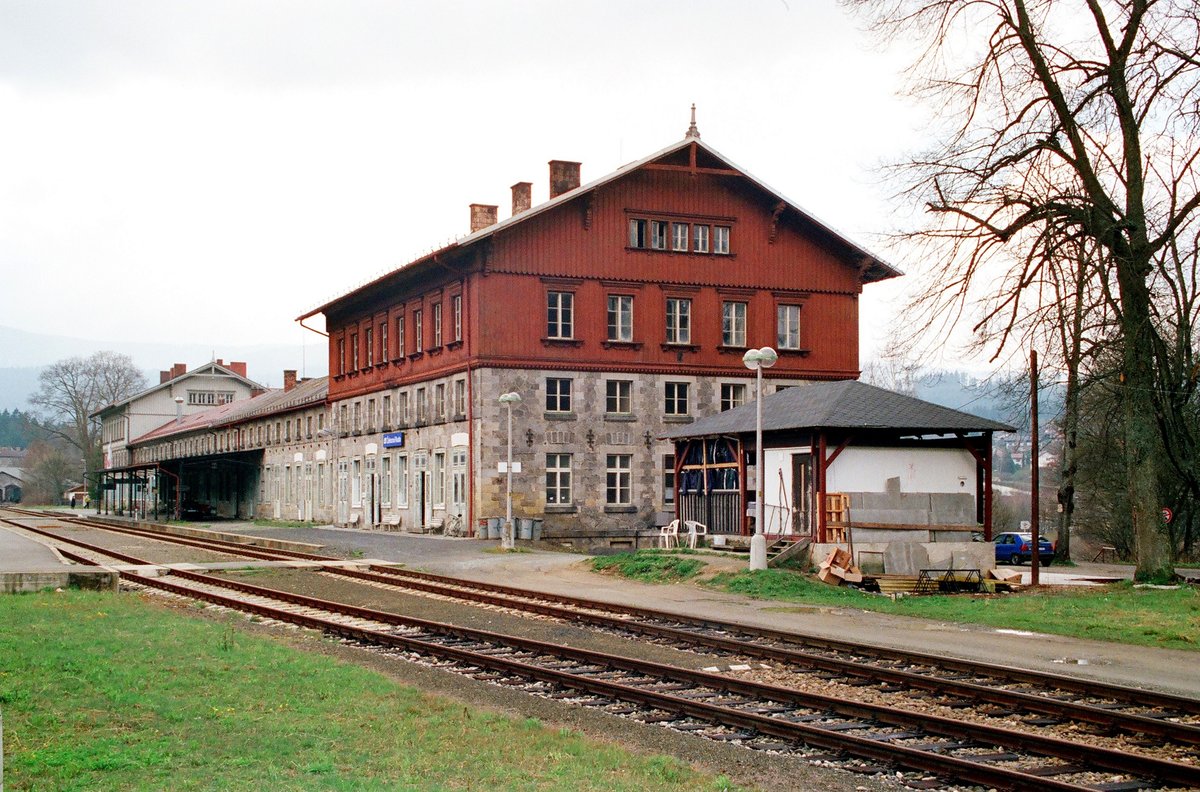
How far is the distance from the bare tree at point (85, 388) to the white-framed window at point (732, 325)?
91.0m

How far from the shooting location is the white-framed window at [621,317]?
43344 millimetres

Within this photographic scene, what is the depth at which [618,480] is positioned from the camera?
42.3 m

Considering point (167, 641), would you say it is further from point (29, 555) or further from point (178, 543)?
point (178, 543)

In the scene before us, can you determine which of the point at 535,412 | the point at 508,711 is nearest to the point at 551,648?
the point at 508,711

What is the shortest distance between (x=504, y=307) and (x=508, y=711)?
3108 centimetres

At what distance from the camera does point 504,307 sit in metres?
41.6

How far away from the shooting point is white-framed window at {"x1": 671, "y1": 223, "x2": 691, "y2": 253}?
4447 cm

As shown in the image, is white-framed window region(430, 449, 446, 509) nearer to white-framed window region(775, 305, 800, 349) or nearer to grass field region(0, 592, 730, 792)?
white-framed window region(775, 305, 800, 349)

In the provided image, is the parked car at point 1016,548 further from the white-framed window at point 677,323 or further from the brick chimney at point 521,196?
the brick chimney at point 521,196

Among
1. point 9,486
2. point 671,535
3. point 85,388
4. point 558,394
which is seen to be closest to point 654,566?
point 671,535

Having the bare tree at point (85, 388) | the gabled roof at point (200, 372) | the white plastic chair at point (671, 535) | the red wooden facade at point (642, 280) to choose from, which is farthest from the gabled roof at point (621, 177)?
the bare tree at point (85, 388)

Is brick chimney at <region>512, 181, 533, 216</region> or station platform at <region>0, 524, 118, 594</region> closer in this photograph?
station platform at <region>0, 524, 118, 594</region>

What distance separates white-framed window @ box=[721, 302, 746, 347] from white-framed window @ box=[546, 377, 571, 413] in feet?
20.7

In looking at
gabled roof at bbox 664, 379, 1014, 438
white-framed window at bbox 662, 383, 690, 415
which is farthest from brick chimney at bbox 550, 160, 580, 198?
gabled roof at bbox 664, 379, 1014, 438
